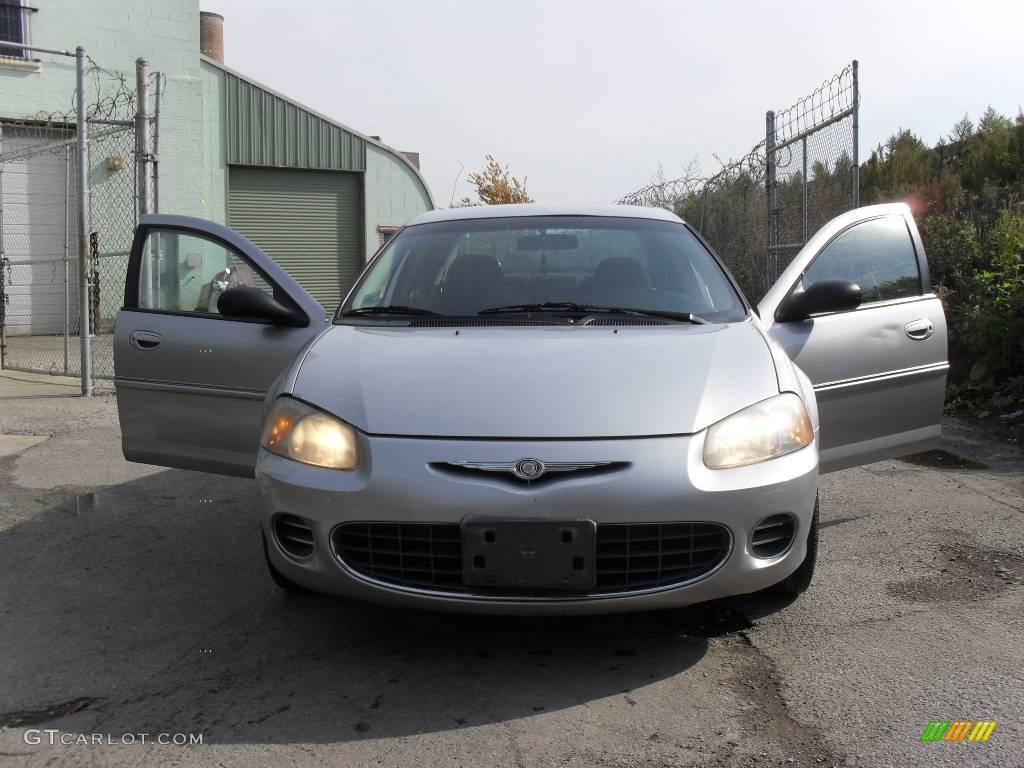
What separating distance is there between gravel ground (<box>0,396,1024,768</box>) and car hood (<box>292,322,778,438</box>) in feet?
2.49

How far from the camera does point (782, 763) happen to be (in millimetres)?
2492

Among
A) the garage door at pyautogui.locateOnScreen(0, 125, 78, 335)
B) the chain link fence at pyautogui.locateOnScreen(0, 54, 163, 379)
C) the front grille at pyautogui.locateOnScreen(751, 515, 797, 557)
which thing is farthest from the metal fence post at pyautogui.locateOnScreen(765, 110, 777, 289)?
the garage door at pyautogui.locateOnScreen(0, 125, 78, 335)

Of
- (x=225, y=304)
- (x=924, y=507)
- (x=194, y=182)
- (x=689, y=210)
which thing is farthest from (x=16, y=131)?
(x=924, y=507)

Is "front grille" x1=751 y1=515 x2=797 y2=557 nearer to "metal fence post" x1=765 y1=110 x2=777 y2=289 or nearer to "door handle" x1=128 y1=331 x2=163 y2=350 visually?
"door handle" x1=128 y1=331 x2=163 y2=350

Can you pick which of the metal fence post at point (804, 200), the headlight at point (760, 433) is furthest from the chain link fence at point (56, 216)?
the headlight at point (760, 433)

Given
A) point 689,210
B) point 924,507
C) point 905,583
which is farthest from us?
point 689,210

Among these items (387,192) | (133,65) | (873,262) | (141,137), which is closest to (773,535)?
(873,262)

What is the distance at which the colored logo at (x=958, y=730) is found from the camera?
8.61 feet

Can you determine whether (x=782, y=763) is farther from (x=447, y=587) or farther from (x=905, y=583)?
(x=905, y=583)

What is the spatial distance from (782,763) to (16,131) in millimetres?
15872

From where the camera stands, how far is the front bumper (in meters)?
2.77

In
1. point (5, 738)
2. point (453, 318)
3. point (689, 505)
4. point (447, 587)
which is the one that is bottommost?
point (5, 738)

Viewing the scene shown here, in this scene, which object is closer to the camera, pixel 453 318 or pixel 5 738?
pixel 5 738

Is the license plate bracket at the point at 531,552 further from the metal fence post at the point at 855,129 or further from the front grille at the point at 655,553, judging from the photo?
the metal fence post at the point at 855,129
